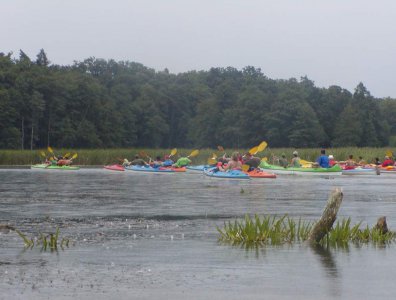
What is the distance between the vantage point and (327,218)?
14.9 metres

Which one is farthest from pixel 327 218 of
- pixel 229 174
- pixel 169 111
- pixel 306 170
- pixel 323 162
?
pixel 169 111

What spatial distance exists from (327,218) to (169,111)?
102903 millimetres

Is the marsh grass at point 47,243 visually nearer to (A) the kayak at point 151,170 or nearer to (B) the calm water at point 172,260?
(B) the calm water at point 172,260

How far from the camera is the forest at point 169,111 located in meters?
88.6

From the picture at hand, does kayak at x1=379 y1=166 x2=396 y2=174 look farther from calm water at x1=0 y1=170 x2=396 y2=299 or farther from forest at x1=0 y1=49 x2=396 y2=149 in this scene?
forest at x1=0 y1=49 x2=396 y2=149

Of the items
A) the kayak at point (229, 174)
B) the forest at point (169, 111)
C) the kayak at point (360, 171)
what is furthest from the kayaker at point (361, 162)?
the forest at point (169, 111)

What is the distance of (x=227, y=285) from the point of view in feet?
37.0

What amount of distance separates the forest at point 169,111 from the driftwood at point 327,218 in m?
70.1

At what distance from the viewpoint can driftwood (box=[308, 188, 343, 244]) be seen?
575 inches

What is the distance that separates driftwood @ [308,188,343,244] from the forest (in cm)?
7015

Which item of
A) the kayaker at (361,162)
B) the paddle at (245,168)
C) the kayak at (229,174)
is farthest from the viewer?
the kayaker at (361,162)

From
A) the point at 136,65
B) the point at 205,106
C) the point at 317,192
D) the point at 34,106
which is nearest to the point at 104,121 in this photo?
the point at 34,106

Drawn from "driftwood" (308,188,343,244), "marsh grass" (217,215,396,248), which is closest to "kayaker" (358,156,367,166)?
"marsh grass" (217,215,396,248)

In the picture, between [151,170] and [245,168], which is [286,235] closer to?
[245,168]
